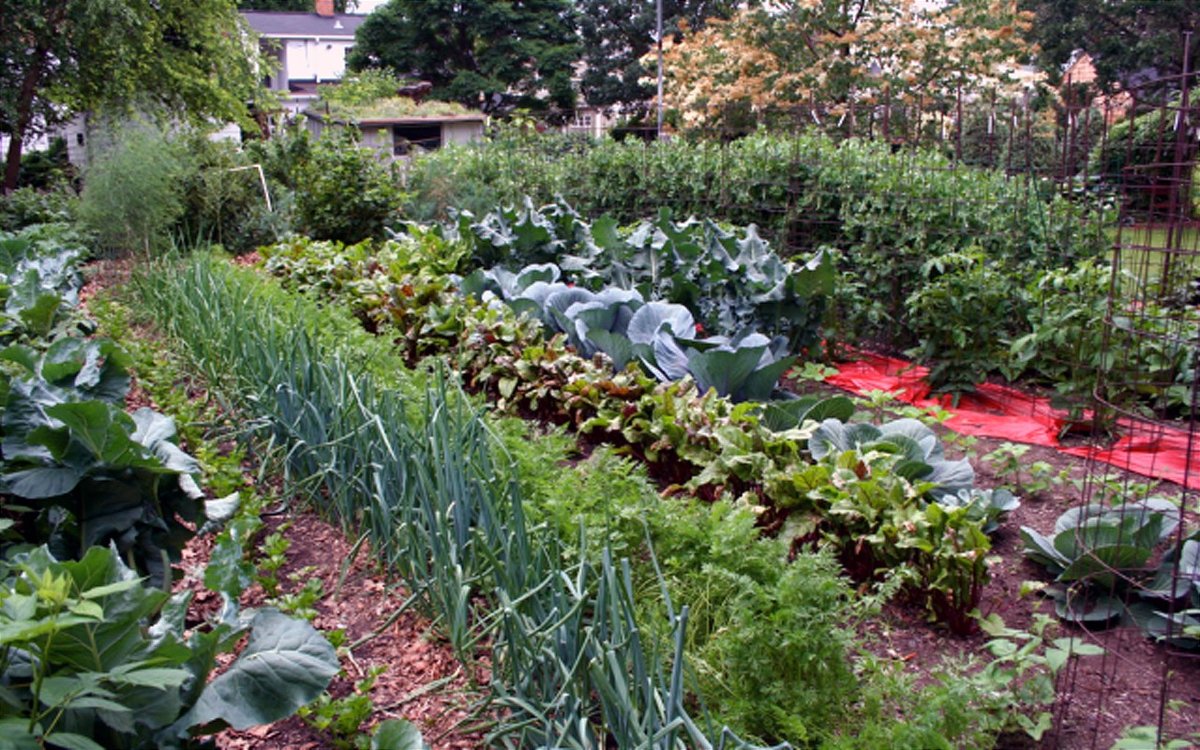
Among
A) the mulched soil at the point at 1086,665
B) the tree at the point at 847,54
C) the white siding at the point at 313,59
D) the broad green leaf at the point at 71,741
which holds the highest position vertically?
the white siding at the point at 313,59

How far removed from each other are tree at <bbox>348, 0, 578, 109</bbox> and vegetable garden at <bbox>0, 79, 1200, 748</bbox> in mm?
32971

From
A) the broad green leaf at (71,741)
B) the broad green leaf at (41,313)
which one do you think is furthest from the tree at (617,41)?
the broad green leaf at (71,741)

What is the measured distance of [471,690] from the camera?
2.49m

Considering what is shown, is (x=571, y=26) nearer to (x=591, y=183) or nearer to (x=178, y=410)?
(x=591, y=183)

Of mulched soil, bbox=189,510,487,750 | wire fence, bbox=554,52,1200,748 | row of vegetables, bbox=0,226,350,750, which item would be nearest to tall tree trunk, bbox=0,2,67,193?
wire fence, bbox=554,52,1200,748

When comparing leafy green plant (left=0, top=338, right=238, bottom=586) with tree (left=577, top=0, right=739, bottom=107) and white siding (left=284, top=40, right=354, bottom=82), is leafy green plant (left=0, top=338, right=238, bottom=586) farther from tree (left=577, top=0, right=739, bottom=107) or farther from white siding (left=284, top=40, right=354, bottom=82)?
white siding (left=284, top=40, right=354, bottom=82)

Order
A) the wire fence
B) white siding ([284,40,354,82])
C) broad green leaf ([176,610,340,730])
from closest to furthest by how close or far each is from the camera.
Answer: broad green leaf ([176,610,340,730]) → the wire fence → white siding ([284,40,354,82])

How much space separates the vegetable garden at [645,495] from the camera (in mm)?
1832

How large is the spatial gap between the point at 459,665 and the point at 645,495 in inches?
27.0

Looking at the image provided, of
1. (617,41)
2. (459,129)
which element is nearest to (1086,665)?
(459,129)

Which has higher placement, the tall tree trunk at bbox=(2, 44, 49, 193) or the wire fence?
the tall tree trunk at bbox=(2, 44, 49, 193)

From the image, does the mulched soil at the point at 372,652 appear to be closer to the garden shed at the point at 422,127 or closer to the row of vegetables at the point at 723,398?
the row of vegetables at the point at 723,398

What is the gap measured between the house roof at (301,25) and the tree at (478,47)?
5975mm

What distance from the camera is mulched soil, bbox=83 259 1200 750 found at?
7.98 ft
